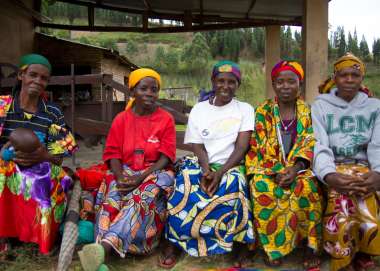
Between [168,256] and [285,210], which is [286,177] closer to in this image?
[285,210]

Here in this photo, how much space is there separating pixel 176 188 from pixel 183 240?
0.36m

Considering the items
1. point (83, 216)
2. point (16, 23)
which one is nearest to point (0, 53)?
point (16, 23)

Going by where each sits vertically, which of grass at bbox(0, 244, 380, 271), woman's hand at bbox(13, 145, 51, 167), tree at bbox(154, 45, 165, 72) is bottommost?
grass at bbox(0, 244, 380, 271)

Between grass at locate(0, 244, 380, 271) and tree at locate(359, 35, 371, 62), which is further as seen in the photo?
tree at locate(359, 35, 371, 62)

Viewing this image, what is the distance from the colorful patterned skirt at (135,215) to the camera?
8.55 ft

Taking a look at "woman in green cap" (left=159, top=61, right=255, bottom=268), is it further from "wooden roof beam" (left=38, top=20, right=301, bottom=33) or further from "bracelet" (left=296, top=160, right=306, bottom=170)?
"wooden roof beam" (left=38, top=20, right=301, bottom=33)

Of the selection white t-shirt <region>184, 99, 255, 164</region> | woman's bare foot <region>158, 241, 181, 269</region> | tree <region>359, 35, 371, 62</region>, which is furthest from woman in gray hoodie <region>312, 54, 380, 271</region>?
tree <region>359, 35, 371, 62</region>

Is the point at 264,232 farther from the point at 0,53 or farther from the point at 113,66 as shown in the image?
the point at 113,66

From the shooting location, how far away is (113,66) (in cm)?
1273

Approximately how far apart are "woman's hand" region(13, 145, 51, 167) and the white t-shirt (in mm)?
1061

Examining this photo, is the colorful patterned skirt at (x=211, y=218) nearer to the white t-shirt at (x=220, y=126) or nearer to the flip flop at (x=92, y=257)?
the white t-shirt at (x=220, y=126)

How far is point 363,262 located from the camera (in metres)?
2.61

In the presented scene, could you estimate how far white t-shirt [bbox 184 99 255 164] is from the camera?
304 cm

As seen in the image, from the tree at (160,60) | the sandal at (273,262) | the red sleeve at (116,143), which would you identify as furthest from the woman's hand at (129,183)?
the tree at (160,60)
